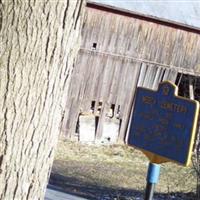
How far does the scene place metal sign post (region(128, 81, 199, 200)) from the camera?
6.14 m

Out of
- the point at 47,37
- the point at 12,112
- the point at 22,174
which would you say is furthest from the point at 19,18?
the point at 22,174

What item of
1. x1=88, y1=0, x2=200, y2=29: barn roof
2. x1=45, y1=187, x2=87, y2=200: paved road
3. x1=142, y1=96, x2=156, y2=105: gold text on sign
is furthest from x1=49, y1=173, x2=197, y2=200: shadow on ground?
x1=88, y1=0, x2=200, y2=29: barn roof

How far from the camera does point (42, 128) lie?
354 cm

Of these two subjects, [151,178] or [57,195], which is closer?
[151,178]

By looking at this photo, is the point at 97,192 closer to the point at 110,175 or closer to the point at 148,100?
the point at 110,175

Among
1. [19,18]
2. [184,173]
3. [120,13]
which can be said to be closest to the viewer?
[19,18]

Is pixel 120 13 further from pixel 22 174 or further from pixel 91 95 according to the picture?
pixel 22 174

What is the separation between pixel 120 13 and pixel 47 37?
19564mm

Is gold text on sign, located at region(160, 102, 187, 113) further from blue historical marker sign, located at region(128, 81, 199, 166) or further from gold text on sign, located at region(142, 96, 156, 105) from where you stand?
gold text on sign, located at region(142, 96, 156, 105)

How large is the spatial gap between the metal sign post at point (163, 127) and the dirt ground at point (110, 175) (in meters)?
5.62

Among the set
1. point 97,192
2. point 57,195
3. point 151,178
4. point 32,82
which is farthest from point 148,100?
point 97,192

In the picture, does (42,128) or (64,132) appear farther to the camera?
(64,132)

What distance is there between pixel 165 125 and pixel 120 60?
16.9m

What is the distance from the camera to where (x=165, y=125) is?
6.28m
